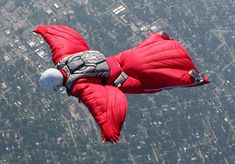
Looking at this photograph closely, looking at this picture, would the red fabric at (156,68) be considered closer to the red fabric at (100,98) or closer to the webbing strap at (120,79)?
the webbing strap at (120,79)

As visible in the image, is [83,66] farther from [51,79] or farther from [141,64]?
[141,64]

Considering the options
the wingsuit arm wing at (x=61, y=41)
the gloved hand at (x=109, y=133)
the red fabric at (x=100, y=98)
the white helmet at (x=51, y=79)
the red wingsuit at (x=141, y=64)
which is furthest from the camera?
the wingsuit arm wing at (x=61, y=41)

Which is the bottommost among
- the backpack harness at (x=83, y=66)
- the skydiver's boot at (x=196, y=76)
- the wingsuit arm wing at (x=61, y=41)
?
the skydiver's boot at (x=196, y=76)

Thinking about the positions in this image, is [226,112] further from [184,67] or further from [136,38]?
[184,67]

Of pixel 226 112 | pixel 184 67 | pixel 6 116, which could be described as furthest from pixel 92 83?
pixel 226 112

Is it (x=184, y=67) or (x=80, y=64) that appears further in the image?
(x=184, y=67)

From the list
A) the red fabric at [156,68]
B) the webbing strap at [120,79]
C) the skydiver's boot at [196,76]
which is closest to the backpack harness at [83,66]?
the webbing strap at [120,79]

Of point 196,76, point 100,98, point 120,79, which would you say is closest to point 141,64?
point 120,79
